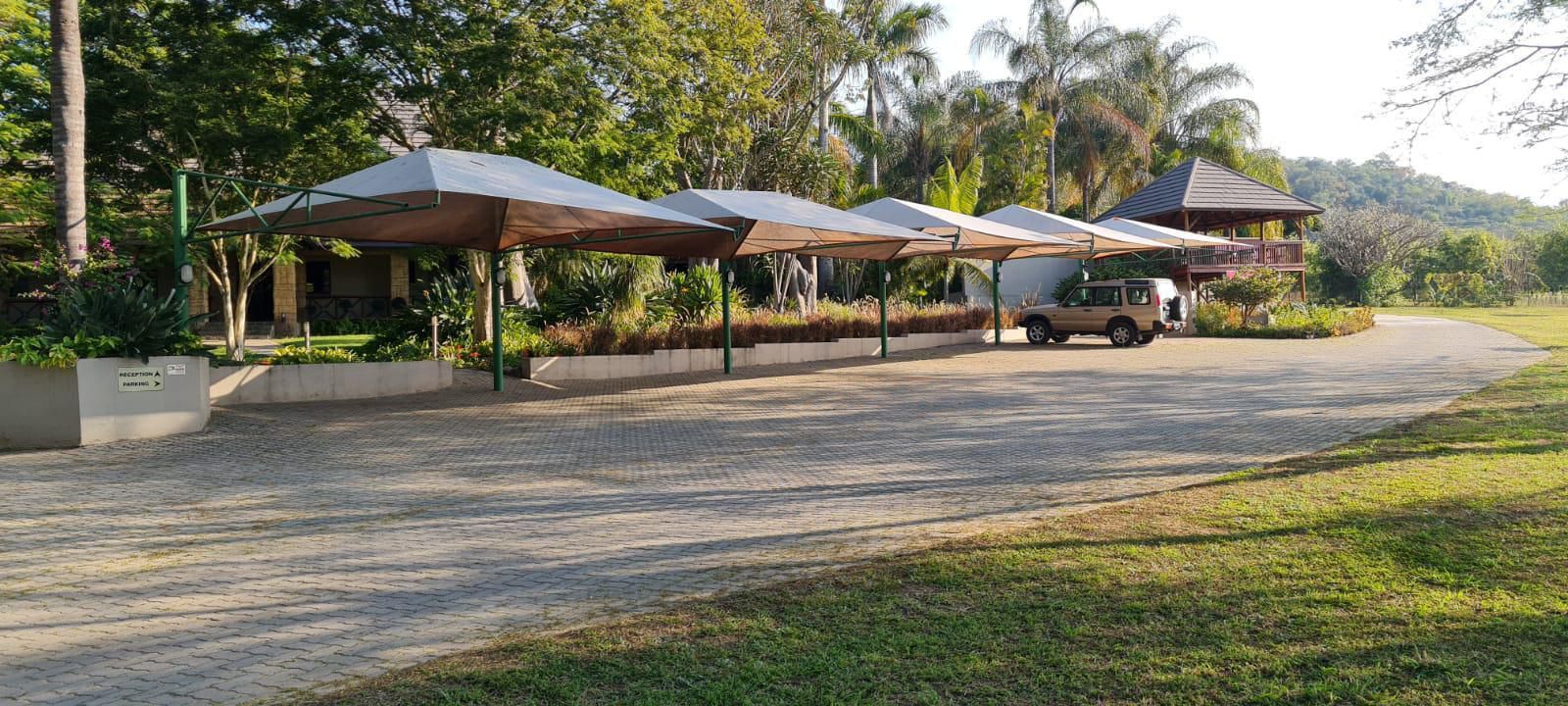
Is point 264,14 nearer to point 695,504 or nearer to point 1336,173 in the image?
point 695,504

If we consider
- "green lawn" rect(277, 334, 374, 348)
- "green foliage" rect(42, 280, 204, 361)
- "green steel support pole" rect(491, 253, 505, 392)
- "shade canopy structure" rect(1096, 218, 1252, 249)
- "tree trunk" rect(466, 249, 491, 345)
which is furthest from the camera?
"shade canopy structure" rect(1096, 218, 1252, 249)

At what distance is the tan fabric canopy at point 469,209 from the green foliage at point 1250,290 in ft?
61.9

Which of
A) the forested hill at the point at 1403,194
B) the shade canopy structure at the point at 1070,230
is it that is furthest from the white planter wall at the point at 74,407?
the forested hill at the point at 1403,194

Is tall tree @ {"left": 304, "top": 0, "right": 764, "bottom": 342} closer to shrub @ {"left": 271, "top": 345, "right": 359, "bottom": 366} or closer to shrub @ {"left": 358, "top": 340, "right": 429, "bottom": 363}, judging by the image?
shrub @ {"left": 358, "top": 340, "right": 429, "bottom": 363}

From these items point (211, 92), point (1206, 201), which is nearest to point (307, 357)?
point (211, 92)

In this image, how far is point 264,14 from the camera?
1590cm

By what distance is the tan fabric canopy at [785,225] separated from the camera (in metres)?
15.9

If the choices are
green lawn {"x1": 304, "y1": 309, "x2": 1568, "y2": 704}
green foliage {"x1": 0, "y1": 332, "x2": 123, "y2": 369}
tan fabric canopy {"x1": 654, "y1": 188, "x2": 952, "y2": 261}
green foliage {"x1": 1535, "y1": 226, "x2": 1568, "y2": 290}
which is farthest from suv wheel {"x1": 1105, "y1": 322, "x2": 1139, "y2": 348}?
green foliage {"x1": 1535, "y1": 226, "x2": 1568, "y2": 290}

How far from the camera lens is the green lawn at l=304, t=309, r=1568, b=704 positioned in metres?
3.89

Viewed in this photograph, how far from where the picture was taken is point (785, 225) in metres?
15.9

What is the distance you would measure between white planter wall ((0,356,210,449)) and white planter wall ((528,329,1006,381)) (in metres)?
6.59

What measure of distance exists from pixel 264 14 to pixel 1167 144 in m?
44.6

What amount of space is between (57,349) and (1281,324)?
91.5 ft

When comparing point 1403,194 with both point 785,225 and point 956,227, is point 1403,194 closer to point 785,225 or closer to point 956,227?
point 956,227
